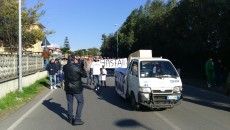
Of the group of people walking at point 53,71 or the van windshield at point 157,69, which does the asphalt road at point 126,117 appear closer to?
the van windshield at point 157,69

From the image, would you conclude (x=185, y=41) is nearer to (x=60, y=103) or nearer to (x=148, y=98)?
(x=60, y=103)

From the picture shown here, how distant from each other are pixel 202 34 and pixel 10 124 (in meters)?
24.3

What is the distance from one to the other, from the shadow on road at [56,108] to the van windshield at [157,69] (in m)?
2.82

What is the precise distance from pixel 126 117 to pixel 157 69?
2.87m

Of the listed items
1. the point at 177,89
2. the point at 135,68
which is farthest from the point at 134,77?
the point at 177,89

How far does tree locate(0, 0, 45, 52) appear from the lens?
32.4 m

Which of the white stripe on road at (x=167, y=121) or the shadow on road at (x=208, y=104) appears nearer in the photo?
the white stripe on road at (x=167, y=121)

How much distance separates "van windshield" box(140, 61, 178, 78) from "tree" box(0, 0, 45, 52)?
633 inches

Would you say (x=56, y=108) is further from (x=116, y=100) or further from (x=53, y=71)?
(x=53, y=71)

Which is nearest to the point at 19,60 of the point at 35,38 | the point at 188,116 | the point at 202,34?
the point at 188,116

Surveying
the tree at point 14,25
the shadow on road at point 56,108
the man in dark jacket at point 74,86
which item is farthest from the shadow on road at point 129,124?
the tree at point 14,25

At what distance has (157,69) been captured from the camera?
16.4 metres

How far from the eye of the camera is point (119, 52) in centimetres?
9562

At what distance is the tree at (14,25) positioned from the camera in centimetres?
3244
